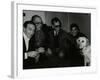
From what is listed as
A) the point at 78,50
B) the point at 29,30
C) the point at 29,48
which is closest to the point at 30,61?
the point at 29,48

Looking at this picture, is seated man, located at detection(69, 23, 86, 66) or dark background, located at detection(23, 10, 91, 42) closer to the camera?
dark background, located at detection(23, 10, 91, 42)

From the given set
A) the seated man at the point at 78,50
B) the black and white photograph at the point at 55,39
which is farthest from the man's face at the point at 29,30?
the seated man at the point at 78,50

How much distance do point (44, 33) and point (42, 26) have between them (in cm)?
5

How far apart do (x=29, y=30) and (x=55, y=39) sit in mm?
184

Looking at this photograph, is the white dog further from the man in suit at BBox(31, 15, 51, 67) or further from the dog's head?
the man in suit at BBox(31, 15, 51, 67)

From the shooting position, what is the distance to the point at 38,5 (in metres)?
1.68

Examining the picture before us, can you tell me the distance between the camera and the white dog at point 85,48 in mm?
1824

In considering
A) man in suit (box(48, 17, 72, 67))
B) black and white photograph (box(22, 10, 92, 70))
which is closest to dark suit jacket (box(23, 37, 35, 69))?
black and white photograph (box(22, 10, 92, 70))

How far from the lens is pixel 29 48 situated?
1.66 metres

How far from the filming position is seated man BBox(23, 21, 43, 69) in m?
1.65

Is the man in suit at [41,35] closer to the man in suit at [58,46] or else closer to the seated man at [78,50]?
the man in suit at [58,46]

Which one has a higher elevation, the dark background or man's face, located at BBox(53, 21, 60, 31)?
the dark background

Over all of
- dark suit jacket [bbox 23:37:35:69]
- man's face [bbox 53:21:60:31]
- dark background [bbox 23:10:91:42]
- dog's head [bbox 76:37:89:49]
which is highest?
dark background [bbox 23:10:91:42]
